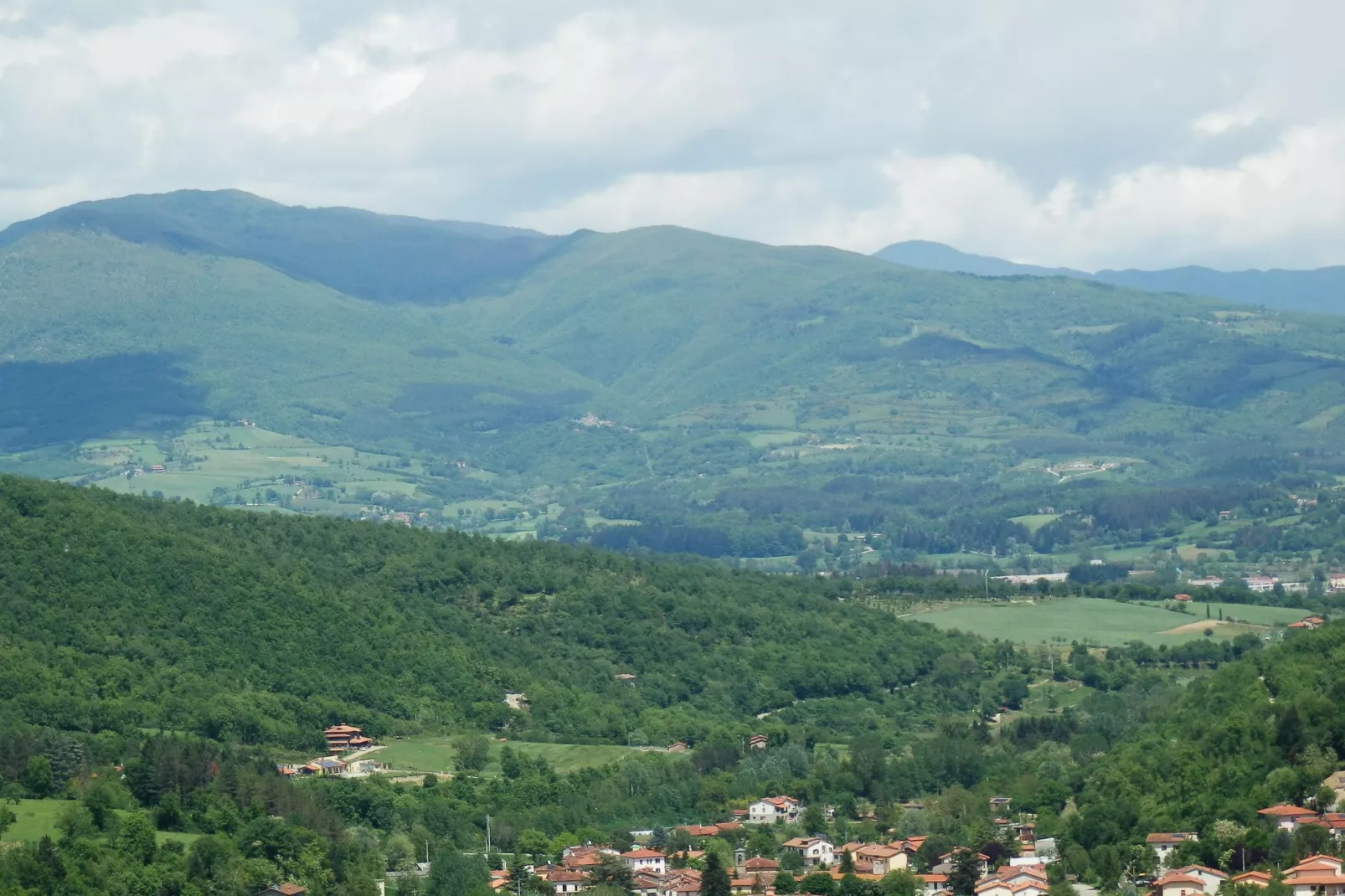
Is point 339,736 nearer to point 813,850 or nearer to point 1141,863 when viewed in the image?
point 813,850

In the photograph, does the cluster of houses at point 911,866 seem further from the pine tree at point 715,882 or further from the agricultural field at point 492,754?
the agricultural field at point 492,754

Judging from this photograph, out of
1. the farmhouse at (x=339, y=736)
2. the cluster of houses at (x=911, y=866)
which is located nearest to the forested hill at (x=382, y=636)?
the farmhouse at (x=339, y=736)

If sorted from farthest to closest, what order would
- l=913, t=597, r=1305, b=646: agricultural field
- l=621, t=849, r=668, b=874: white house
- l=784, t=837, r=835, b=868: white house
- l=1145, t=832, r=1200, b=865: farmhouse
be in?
l=913, t=597, r=1305, b=646: agricultural field
l=784, t=837, r=835, b=868: white house
l=621, t=849, r=668, b=874: white house
l=1145, t=832, r=1200, b=865: farmhouse

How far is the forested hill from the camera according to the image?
8975cm

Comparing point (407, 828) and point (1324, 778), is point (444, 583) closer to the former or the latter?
point (407, 828)

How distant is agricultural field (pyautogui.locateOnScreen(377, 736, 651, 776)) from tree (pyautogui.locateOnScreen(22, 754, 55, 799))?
13.2m

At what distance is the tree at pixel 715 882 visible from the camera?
2516 inches

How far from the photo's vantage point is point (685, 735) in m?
94.6

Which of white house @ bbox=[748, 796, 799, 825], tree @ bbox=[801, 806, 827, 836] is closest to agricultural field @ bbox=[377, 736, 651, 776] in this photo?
white house @ bbox=[748, 796, 799, 825]

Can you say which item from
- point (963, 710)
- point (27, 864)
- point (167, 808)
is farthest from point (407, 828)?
point (963, 710)

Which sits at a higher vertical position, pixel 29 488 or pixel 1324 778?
pixel 29 488

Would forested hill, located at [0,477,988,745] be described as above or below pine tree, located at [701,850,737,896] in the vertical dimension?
above

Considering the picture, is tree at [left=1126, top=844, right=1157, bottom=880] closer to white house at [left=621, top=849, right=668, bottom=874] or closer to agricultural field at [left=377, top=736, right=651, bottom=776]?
white house at [left=621, top=849, right=668, bottom=874]

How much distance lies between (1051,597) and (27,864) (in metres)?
78.1
